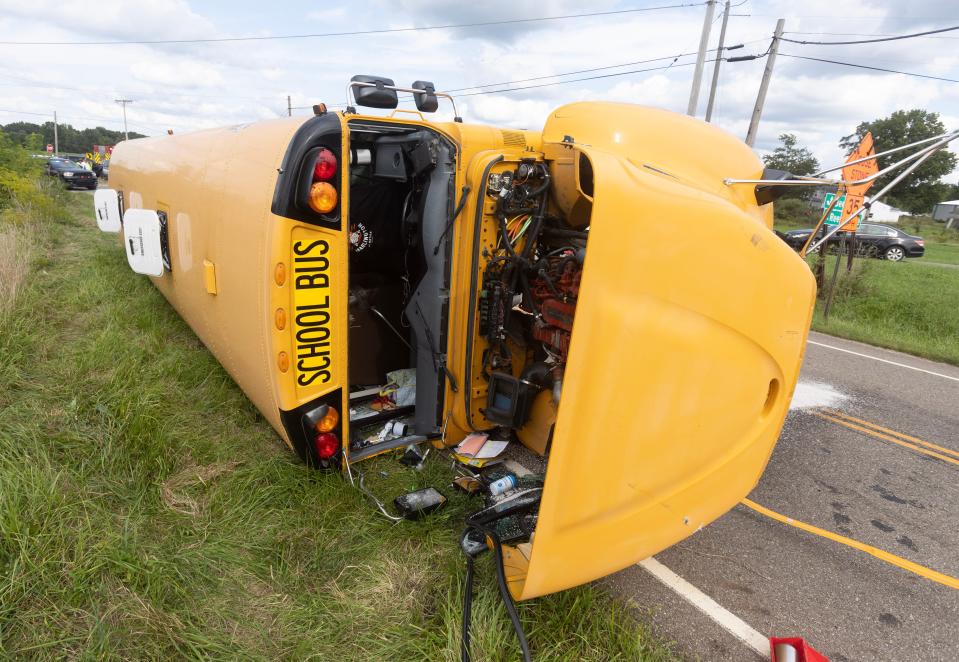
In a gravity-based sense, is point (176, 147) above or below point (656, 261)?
above

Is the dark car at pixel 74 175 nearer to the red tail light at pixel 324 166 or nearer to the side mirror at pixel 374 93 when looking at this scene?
the side mirror at pixel 374 93

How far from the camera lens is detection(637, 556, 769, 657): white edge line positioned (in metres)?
2.50

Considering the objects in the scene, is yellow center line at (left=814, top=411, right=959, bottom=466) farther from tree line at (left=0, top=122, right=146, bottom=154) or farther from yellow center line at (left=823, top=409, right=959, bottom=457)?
tree line at (left=0, top=122, right=146, bottom=154)

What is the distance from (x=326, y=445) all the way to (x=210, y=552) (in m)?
0.79

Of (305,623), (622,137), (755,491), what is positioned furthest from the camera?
(755,491)

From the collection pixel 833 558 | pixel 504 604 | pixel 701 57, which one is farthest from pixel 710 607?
pixel 701 57

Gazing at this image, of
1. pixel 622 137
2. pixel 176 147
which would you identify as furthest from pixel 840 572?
pixel 176 147

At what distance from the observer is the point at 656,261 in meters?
2.09

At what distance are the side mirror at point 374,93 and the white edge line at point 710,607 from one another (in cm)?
309

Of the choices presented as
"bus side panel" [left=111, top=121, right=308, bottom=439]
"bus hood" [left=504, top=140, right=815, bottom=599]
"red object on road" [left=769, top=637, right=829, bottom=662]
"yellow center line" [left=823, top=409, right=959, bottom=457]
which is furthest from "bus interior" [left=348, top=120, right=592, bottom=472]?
"yellow center line" [left=823, top=409, right=959, bottom=457]

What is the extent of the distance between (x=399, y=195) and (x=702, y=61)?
16947 mm

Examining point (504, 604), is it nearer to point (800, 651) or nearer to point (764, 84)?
point (800, 651)

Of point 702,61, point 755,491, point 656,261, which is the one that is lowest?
point 755,491

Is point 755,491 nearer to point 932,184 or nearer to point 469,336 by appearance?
point 469,336
